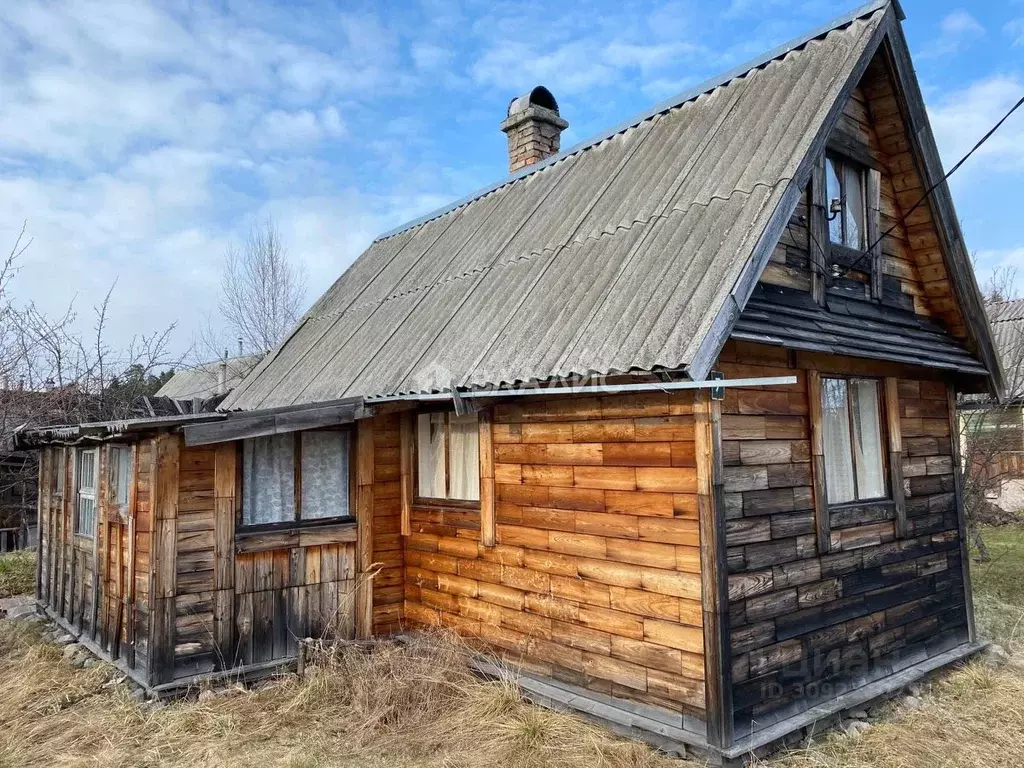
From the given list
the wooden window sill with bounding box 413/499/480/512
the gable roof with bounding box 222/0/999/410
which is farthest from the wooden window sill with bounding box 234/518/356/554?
the gable roof with bounding box 222/0/999/410

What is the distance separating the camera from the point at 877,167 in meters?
6.93

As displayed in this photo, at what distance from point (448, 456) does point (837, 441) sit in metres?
3.49

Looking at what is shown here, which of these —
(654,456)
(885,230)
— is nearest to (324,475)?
(654,456)

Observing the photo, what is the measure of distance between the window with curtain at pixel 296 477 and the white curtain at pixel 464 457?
3.83 ft

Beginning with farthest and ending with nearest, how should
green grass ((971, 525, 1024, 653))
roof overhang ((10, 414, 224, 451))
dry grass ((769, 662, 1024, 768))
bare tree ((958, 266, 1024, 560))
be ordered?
Result: bare tree ((958, 266, 1024, 560)) < green grass ((971, 525, 1024, 653)) < roof overhang ((10, 414, 224, 451)) < dry grass ((769, 662, 1024, 768))

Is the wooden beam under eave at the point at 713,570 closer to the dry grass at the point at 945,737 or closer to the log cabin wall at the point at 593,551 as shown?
the log cabin wall at the point at 593,551

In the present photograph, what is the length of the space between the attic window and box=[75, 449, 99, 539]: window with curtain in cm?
752

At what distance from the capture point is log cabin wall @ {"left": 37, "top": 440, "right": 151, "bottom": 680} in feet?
21.5

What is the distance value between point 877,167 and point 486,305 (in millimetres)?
3886

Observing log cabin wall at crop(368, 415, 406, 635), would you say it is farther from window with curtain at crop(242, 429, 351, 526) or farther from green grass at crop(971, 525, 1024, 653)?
green grass at crop(971, 525, 1024, 653)

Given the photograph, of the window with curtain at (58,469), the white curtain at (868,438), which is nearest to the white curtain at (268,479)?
the window with curtain at (58,469)

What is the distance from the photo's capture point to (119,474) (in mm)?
7258

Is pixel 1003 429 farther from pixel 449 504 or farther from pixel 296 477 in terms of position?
pixel 296 477

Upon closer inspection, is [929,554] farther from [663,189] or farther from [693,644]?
[663,189]
